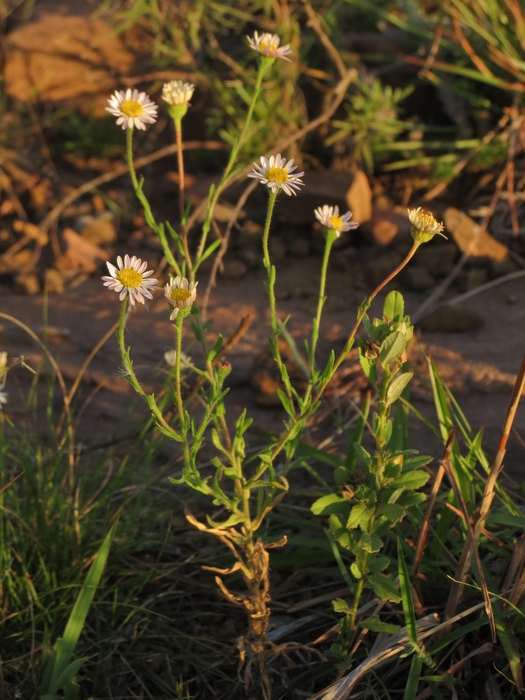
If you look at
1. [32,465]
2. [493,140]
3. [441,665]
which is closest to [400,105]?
[493,140]

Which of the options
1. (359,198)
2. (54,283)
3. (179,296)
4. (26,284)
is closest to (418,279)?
(359,198)

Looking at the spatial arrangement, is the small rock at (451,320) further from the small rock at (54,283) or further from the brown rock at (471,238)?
the small rock at (54,283)

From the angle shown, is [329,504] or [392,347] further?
[329,504]

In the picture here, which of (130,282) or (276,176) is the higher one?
(276,176)

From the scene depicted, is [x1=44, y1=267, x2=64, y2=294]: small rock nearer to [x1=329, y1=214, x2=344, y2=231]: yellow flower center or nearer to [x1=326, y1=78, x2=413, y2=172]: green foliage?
[x1=326, y1=78, x2=413, y2=172]: green foliage

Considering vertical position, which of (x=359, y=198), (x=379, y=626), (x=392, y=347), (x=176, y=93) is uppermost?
(x=176, y=93)

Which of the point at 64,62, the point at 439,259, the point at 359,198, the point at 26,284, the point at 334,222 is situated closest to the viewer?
the point at 334,222

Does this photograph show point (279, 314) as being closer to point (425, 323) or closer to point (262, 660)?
point (425, 323)

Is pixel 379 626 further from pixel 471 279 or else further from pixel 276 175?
pixel 471 279
